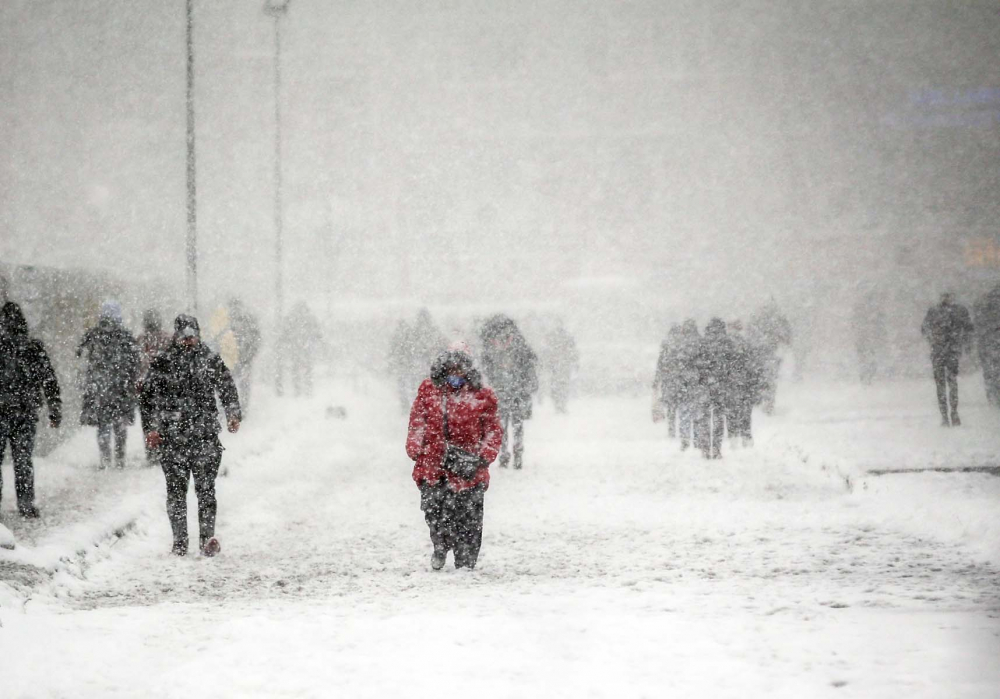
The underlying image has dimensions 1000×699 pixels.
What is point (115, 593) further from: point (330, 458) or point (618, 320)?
point (618, 320)

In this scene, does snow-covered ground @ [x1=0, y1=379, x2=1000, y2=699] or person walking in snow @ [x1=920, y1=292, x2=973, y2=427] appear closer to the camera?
snow-covered ground @ [x1=0, y1=379, x2=1000, y2=699]

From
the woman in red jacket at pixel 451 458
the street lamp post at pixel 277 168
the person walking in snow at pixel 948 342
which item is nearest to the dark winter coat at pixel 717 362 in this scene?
the person walking in snow at pixel 948 342

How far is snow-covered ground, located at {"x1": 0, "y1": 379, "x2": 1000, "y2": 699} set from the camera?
4.86m

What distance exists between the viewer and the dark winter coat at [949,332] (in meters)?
16.2

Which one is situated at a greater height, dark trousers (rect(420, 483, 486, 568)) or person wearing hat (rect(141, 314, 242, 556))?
person wearing hat (rect(141, 314, 242, 556))

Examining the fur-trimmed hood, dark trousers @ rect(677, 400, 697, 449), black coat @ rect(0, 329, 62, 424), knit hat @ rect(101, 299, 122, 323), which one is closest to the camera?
the fur-trimmed hood

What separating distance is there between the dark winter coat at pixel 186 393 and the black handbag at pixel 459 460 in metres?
1.82

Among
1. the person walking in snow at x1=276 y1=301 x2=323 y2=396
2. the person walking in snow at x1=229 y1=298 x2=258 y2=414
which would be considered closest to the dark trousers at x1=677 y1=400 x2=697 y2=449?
the person walking in snow at x1=229 y1=298 x2=258 y2=414

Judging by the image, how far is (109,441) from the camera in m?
13.5

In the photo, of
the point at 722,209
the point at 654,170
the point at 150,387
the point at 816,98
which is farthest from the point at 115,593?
the point at 816,98

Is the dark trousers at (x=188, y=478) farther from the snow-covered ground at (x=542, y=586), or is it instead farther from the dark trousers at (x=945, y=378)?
the dark trousers at (x=945, y=378)

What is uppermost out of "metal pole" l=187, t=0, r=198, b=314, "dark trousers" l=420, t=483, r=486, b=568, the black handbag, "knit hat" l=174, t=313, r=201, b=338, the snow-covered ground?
"metal pole" l=187, t=0, r=198, b=314

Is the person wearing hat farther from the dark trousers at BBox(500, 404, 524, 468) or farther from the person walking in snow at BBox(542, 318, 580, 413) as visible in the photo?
the person walking in snow at BBox(542, 318, 580, 413)

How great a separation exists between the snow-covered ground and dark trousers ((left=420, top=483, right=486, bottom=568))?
0.19 metres
